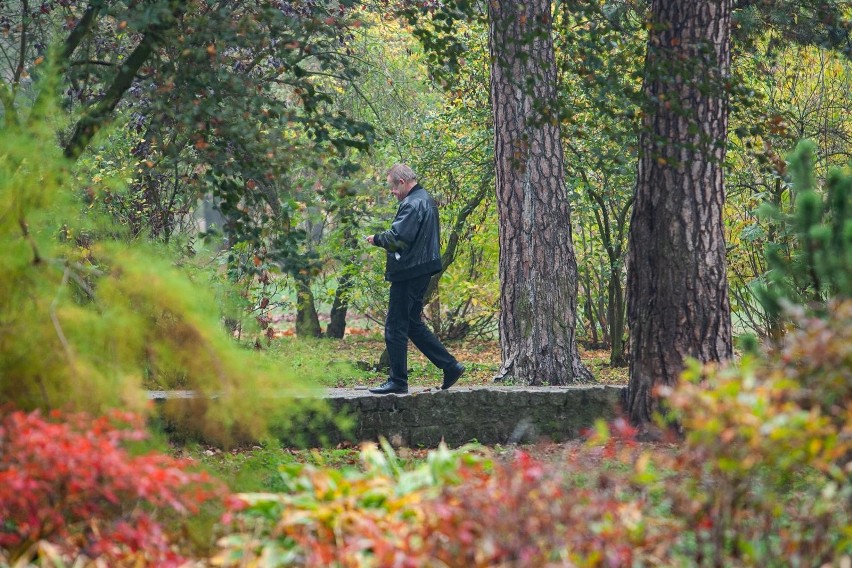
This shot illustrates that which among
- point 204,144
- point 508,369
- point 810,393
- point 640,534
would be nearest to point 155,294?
point 204,144

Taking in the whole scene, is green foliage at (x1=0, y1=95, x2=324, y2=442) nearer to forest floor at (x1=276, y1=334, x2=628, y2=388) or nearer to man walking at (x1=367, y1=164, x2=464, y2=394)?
man walking at (x1=367, y1=164, x2=464, y2=394)

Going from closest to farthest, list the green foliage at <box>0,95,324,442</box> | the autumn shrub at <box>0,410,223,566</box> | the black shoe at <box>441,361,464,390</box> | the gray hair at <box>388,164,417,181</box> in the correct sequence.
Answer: the autumn shrub at <box>0,410,223,566</box>
the green foliage at <box>0,95,324,442</box>
the gray hair at <box>388,164,417,181</box>
the black shoe at <box>441,361,464,390</box>

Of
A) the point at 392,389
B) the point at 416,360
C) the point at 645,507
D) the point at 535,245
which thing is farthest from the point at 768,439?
the point at 416,360

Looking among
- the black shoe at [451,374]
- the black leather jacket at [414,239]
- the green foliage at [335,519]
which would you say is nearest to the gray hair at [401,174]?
the black leather jacket at [414,239]

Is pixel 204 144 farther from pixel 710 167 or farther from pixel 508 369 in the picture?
pixel 508 369

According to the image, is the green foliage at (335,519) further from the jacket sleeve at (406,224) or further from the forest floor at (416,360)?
the forest floor at (416,360)

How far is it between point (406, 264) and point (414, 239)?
200mm

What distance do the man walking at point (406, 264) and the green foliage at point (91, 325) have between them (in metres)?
2.44

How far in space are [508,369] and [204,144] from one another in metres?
4.35

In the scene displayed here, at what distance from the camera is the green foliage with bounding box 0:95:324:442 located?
15.5ft

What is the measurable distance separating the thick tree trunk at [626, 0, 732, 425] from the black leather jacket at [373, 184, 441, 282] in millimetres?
1605

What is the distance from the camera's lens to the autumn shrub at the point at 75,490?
388 centimetres

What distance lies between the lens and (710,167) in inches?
280

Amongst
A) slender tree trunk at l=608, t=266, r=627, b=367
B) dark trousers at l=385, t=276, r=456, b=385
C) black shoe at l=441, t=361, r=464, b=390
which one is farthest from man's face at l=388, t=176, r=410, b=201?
slender tree trunk at l=608, t=266, r=627, b=367
